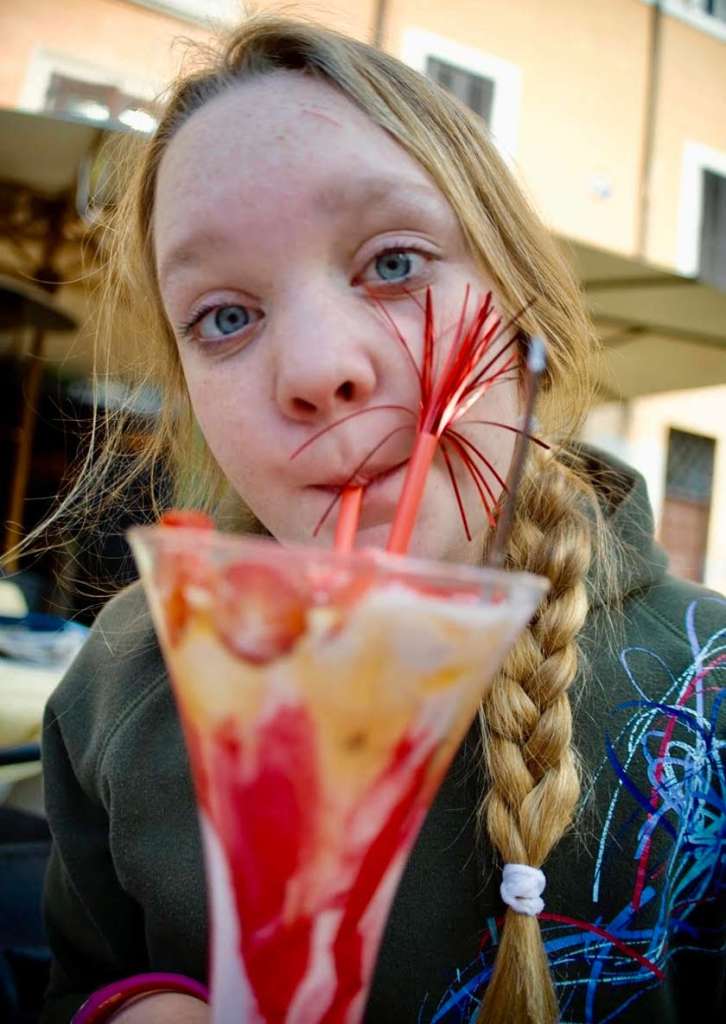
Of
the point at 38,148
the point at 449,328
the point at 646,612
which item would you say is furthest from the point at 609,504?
the point at 38,148

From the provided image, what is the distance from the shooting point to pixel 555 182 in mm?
7301

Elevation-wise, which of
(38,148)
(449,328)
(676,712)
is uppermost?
(38,148)

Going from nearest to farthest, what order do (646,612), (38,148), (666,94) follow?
(646,612) < (38,148) < (666,94)

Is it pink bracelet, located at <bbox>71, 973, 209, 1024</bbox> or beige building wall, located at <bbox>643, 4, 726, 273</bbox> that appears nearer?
pink bracelet, located at <bbox>71, 973, 209, 1024</bbox>

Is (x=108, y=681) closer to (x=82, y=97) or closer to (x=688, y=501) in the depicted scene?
(x=82, y=97)

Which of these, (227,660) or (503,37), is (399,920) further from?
(503,37)

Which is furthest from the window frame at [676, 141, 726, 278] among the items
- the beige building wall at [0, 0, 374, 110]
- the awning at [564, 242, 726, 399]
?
the beige building wall at [0, 0, 374, 110]

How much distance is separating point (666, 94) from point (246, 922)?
9238 millimetres

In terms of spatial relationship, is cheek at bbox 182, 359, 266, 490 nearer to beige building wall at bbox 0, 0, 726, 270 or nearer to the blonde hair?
the blonde hair

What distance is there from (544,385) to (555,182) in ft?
23.7

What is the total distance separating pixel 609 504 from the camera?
3.61 feet

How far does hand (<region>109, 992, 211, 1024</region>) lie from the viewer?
0.75m

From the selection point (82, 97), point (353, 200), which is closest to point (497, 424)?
point (353, 200)

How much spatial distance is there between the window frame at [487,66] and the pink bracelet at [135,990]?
7.03 metres
